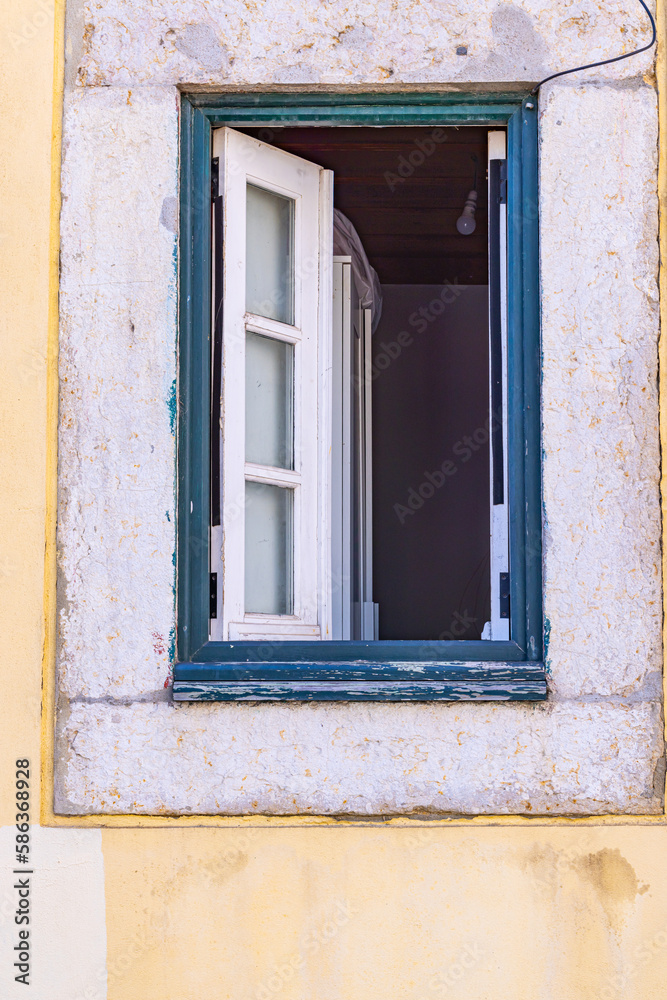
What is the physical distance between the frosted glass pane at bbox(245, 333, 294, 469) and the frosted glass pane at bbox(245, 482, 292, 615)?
0.11m

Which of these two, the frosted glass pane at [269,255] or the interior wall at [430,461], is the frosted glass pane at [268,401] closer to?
the frosted glass pane at [269,255]

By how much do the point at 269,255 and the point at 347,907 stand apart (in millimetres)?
1903

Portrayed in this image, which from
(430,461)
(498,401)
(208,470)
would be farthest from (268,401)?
(430,461)

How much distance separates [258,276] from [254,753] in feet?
4.67

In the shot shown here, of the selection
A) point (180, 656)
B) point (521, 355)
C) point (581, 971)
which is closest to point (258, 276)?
point (521, 355)

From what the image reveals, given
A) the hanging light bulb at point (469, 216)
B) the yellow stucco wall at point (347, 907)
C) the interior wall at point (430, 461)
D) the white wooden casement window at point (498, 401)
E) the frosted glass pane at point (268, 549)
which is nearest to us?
the yellow stucco wall at point (347, 907)

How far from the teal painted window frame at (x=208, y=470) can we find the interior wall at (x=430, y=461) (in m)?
3.05

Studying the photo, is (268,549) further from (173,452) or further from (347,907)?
(347,907)

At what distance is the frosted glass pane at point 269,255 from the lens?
3252mm

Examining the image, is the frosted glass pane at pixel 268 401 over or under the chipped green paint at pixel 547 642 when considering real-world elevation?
over

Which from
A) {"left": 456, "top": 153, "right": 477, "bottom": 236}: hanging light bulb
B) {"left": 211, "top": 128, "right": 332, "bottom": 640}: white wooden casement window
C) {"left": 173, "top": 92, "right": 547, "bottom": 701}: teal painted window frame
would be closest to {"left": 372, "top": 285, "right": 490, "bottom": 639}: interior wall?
{"left": 456, "top": 153, "right": 477, "bottom": 236}: hanging light bulb

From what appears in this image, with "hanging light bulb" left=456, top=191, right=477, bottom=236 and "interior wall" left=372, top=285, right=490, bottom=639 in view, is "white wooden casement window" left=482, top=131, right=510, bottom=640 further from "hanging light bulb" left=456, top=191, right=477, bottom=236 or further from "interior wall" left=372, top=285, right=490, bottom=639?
"interior wall" left=372, top=285, right=490, bottom=639

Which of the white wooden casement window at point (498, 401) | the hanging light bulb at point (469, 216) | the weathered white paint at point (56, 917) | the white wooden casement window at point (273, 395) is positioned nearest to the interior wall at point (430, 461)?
the hanging light bulb at point (469, 216)

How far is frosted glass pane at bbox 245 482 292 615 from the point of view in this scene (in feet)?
10.4
